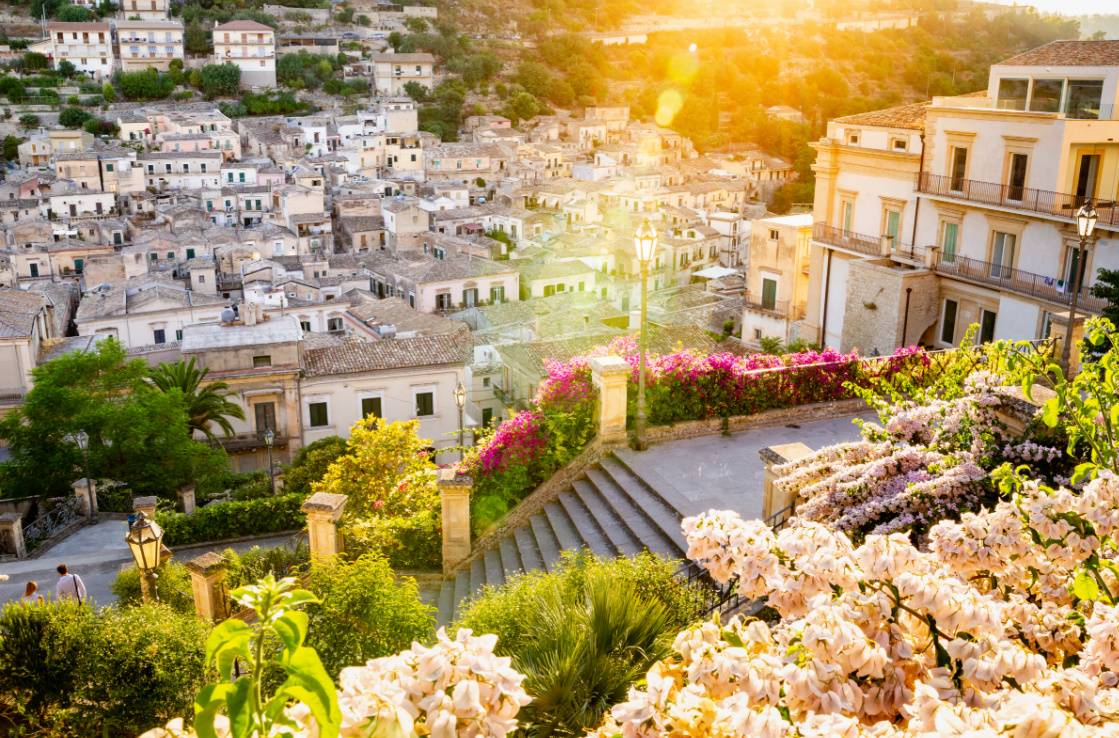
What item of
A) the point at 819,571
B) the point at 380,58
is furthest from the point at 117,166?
the point at 819,571

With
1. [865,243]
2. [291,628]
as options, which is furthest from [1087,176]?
[291,628]

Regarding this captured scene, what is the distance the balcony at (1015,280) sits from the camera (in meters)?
20.4

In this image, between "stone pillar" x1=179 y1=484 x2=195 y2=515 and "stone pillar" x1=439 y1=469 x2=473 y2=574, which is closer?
"stone pillar" x1=439 y1=469 x2=473 y2=574

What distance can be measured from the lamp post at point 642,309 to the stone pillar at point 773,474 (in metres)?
2.16

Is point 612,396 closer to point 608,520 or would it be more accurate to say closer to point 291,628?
point 608,520

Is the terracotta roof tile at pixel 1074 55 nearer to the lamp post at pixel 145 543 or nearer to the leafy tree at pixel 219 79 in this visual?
the lamp post at pixel 145 543

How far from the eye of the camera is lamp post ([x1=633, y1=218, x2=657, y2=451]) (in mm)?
10586

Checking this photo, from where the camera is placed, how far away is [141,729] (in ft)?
24.7

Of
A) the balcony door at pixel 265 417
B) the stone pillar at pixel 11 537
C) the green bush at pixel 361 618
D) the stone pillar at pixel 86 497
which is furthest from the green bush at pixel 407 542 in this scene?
the balcony door at pixel 265 417

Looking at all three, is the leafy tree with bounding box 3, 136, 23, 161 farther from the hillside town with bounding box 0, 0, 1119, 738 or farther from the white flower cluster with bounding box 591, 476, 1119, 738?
the white flower cluster with bounding box 591, 476, 1119, 738

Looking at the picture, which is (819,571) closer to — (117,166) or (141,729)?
(141,729)

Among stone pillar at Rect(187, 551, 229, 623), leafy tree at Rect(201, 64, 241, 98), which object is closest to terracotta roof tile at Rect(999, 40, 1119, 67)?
stone pillar at Rect(187, 551, 229, 623)

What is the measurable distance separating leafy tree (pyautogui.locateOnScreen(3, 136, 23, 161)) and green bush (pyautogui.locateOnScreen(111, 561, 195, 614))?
71.9 metres

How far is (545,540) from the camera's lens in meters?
10.4
